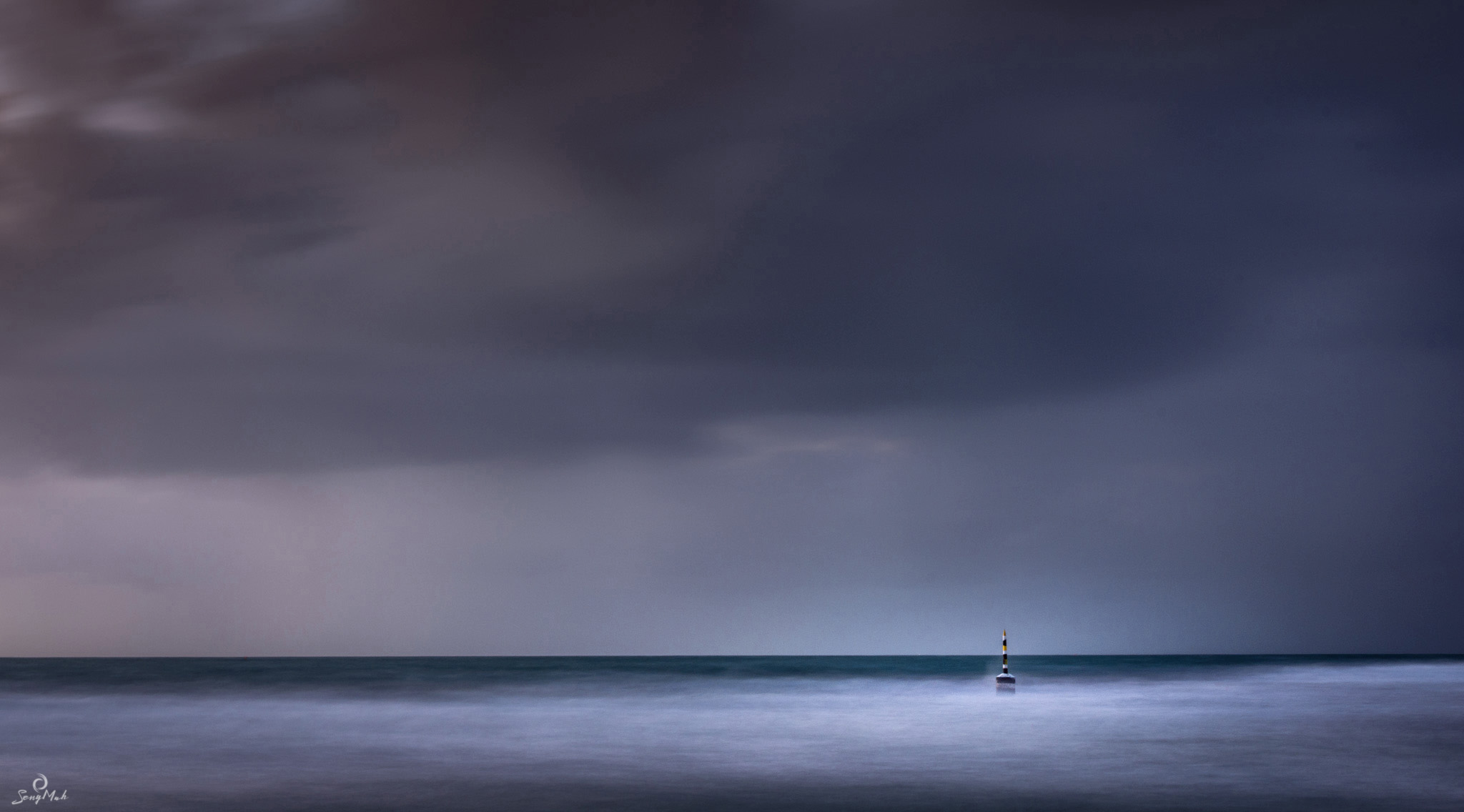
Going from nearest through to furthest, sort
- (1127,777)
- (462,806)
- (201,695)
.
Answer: (462,806) < (1127,777) < (201,695)

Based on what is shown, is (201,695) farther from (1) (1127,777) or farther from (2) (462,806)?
(1) (1127,777)

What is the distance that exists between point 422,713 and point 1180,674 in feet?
140

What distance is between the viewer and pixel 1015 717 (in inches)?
1099

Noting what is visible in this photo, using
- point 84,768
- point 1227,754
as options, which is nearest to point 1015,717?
point 1227,754

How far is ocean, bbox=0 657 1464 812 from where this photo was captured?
1492 centimetres

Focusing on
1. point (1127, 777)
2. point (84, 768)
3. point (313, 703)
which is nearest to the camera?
point (1127, 777)

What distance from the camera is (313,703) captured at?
117 feet

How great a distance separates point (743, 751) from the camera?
20516 mm

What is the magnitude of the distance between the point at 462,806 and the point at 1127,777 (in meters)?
8.96

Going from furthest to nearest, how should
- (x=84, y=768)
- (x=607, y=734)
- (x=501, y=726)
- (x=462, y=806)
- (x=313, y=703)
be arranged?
1. (x=313, y=703)
2. (x=501, y=726)
3. (x=607, y=734)
4. (x=84, y=768)
5. (x=462, y=806)

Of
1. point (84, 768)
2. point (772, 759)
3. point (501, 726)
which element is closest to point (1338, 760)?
point (772, 759)

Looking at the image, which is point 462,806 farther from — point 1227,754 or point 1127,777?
point 1227,754

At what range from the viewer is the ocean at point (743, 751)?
49.0 ft

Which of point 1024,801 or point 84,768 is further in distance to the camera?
point 84,768
